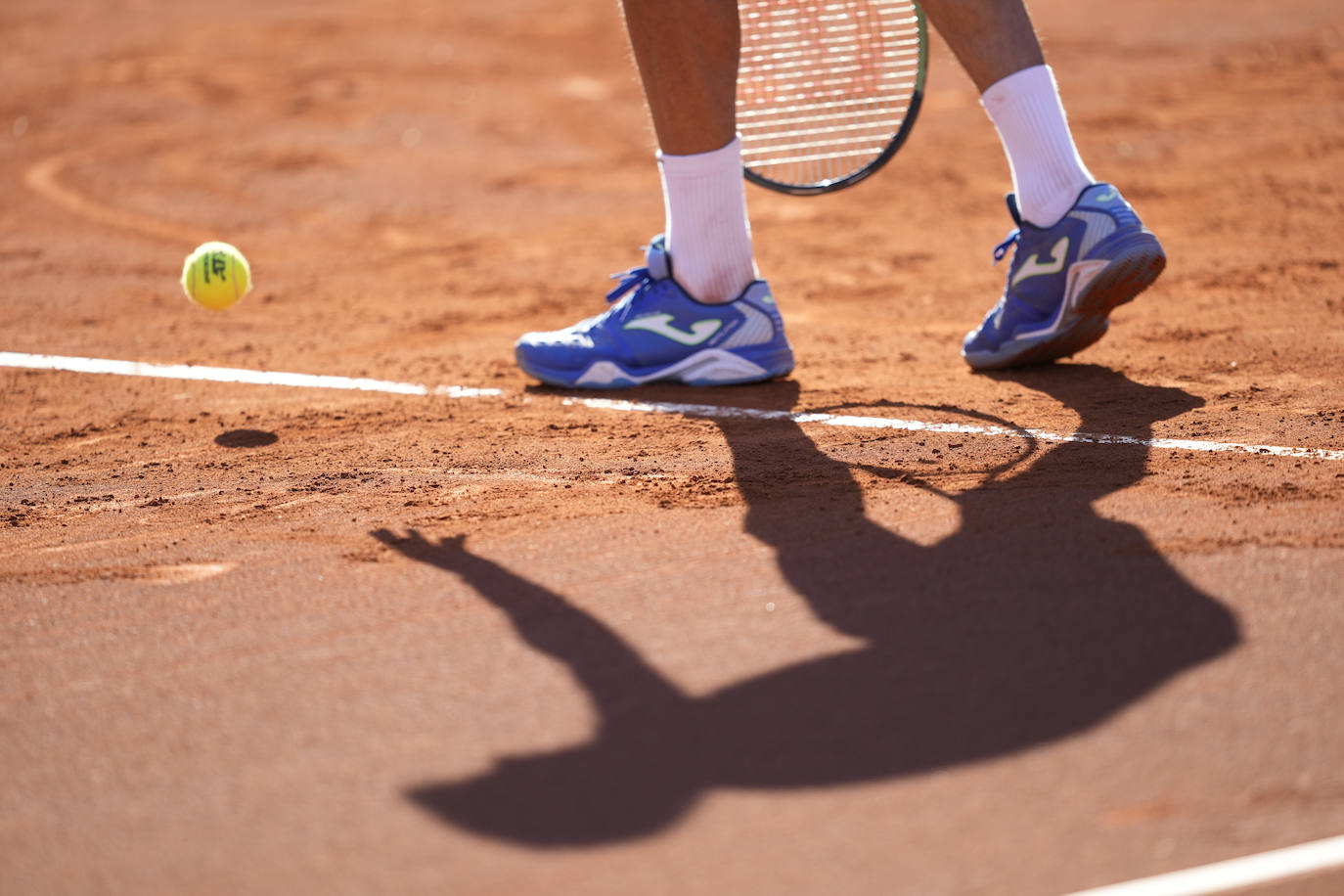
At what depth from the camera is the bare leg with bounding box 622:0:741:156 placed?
3.08 m

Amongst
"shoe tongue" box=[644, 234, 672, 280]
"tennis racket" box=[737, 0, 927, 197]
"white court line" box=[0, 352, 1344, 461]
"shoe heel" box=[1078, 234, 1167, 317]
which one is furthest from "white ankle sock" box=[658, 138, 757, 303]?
"shoe heel" box=[1078, 234, 1167, 317]

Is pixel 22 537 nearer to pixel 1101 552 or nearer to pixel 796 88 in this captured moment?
pixel 1101 552

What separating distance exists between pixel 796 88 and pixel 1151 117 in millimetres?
3397

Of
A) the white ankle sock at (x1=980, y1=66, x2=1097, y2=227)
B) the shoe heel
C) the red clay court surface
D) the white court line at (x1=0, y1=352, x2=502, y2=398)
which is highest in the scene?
the white ankle sock at (x1=980, y1=66, x2=1097, y2=227)

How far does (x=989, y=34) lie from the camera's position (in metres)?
2.94

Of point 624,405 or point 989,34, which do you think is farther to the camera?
point 624,405

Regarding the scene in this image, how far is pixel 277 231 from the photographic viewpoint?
5.19m

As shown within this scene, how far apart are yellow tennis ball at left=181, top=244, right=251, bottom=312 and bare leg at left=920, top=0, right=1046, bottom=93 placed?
1893 mm

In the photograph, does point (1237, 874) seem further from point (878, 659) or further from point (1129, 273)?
point (1129, 273)

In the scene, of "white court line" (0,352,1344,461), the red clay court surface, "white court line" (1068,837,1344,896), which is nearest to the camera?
"white court line" (1068,837,1344,896)

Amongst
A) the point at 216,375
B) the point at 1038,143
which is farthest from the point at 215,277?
the point at 1038,143

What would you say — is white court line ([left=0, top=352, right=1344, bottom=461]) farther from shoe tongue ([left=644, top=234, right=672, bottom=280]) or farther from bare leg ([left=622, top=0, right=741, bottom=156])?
bare leg ([left=622, top=0, right=741, bottom=156])

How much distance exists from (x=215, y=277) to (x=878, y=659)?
2344mm

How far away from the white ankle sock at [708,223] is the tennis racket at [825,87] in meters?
0.23
